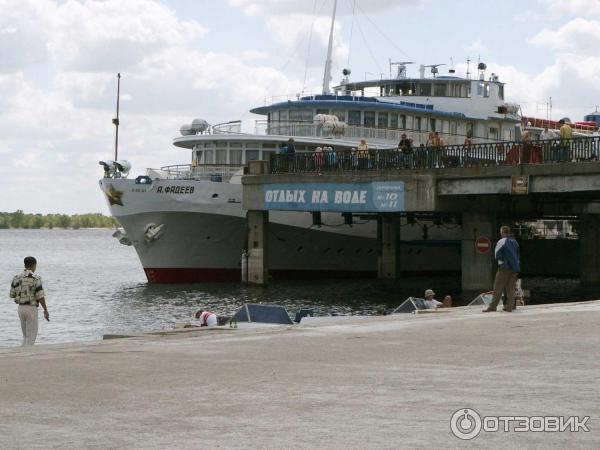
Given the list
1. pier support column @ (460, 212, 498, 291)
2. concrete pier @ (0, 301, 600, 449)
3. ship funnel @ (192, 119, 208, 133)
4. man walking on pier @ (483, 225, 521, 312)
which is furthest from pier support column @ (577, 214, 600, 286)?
concrete pier @ (0, 301, 600, 449)

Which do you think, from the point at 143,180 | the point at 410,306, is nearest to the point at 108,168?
the point at 143,180

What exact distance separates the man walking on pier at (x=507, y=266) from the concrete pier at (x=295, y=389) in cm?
457

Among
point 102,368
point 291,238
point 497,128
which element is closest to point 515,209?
point 291,238

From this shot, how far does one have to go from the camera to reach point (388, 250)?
53906 millimetres

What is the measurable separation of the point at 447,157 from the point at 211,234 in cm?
1424

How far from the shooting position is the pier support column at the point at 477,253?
40.8 meters

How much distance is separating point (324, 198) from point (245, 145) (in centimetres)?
959

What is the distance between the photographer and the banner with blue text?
134 ft

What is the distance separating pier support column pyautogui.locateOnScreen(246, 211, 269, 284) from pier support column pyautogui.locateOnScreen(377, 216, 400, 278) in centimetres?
795

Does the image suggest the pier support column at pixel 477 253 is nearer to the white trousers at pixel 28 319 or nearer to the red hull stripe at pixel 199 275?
the red hull stripe at pixel 199 275

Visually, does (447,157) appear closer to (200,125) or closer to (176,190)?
(176,190)

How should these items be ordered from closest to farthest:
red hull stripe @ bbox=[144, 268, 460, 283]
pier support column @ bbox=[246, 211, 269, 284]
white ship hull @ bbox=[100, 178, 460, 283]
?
pier support column @ bbox=[246, 211, 269, 284], white ship hull @ bbox=[100, 178, 460, 283], red hull stripe @ bbox=[144, 268, 460, 283]

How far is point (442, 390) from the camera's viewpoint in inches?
392

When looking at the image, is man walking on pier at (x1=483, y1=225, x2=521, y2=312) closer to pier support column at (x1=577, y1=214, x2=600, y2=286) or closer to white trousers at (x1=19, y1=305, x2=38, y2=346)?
white trousers at (x1=19, y1=305, x2=38, y2=346)
